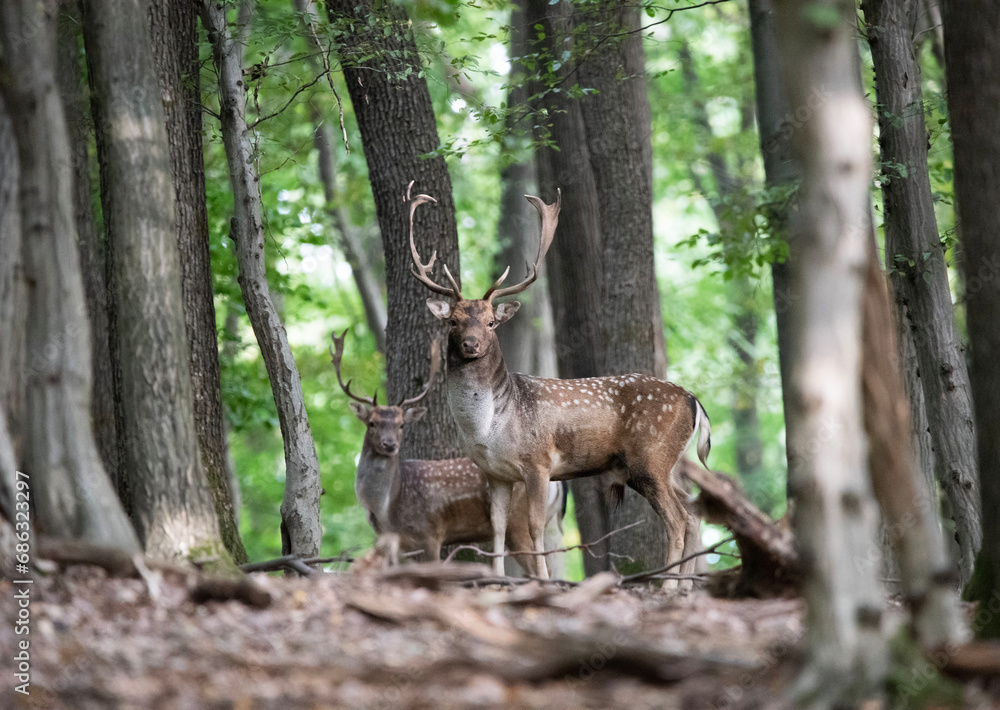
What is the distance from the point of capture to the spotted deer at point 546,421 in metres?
7.83

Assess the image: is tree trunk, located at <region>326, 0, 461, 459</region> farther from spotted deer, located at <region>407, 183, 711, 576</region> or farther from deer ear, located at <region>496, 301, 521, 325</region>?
deer ear, located at <region>496, 301, 521, 325</region>

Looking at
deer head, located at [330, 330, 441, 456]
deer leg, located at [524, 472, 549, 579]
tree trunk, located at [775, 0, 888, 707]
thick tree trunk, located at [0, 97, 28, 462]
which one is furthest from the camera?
deer head, located at [330, 330, 441, 456]

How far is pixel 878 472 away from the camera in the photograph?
377 centimetres

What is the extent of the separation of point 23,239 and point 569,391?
4455 mm

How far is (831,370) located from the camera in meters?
3.25

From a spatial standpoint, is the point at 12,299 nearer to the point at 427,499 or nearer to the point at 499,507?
the point at 499,507

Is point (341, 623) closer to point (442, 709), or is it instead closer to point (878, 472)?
point (442, 709)

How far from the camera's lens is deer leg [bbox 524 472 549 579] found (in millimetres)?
7707

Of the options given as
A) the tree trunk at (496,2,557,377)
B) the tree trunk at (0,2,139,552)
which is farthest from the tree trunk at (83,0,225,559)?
the tree trunk at (496,2,557,377)

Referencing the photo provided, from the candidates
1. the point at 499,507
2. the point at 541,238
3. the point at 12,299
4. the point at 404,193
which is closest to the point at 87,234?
the point at 404,193

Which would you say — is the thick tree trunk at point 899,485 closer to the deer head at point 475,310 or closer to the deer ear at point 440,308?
the deer head at point 475,310

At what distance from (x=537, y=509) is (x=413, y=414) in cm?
155

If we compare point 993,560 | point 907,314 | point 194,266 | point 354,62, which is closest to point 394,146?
point 354,62

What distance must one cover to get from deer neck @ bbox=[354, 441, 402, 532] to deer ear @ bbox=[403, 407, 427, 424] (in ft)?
1.37
